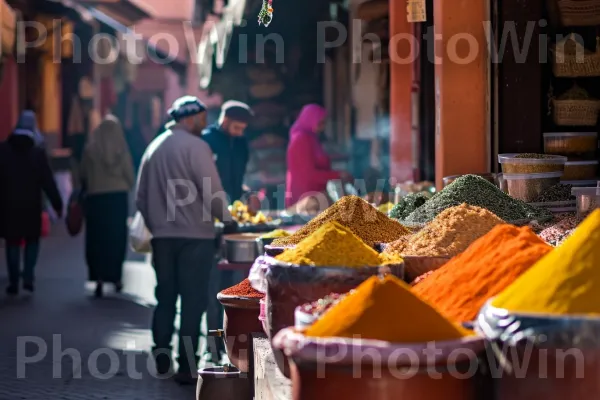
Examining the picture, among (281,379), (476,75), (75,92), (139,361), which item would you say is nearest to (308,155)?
(139,361)

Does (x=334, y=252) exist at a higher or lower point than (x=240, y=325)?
higher

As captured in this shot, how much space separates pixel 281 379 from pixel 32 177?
30.7ft

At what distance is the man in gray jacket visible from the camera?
8.02 meters

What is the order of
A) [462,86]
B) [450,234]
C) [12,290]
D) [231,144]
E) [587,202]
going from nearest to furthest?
[450,234], [587,202], [462,86], [231,144], [12,290]

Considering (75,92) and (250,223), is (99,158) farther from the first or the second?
(75,92)

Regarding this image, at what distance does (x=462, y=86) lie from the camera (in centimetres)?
725

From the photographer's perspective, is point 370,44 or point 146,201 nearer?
point 146,201

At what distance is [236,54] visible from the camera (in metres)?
15.8

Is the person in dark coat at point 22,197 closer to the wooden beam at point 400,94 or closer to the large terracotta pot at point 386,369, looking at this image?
the wooden beam at point 400,94

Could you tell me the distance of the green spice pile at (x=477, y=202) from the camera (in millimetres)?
4812

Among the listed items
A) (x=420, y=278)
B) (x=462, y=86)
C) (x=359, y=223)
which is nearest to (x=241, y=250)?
(x=462, y=86)

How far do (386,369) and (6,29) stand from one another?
1532cm

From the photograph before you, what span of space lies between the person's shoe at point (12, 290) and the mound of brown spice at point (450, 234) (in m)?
8.61

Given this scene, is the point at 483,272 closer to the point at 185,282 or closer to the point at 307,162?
the point at 185,282
